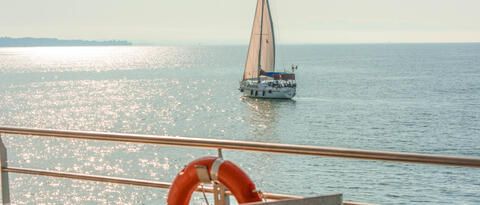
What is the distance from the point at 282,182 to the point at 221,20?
293ft

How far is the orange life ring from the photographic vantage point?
281 centimetres

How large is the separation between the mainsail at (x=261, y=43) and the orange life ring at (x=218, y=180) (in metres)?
66.0

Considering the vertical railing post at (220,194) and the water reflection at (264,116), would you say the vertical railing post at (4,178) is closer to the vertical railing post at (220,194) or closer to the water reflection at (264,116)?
the vertical railing post at (220,194)

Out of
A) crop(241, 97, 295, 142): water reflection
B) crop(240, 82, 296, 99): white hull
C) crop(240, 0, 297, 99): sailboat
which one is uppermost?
crop(240, 0, 297, 99): sailboat

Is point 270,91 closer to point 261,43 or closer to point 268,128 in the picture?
point 261,43

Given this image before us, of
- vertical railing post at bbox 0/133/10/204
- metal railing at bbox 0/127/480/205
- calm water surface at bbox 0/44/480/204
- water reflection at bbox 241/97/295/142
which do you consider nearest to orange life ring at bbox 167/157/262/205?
metal railing at bbox 0/127/480/205

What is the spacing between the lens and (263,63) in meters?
70.5

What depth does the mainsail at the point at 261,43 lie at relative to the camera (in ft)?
226

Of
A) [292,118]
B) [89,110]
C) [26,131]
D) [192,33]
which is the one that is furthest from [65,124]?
[192,33]

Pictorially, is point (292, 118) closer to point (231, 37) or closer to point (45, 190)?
point (45, 190)

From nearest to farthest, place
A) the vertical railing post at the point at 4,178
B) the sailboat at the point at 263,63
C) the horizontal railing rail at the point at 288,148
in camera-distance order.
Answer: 1. the horizontal railing rail at the point at 288,148
2. the vertical railing post at the point at 4,178
3. the sailboat at the point at 263,63

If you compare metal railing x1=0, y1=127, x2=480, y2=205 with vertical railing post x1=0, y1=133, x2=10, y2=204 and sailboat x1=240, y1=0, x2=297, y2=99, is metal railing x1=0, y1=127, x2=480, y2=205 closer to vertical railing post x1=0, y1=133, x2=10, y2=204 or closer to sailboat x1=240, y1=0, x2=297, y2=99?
vertical railing post x1=0, y1=133, x2=10, y2=204

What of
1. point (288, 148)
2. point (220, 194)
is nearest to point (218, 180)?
point (220, 194)

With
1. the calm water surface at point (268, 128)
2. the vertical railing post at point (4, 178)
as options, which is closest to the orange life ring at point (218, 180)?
the vertical railing post at point (4, 178)
